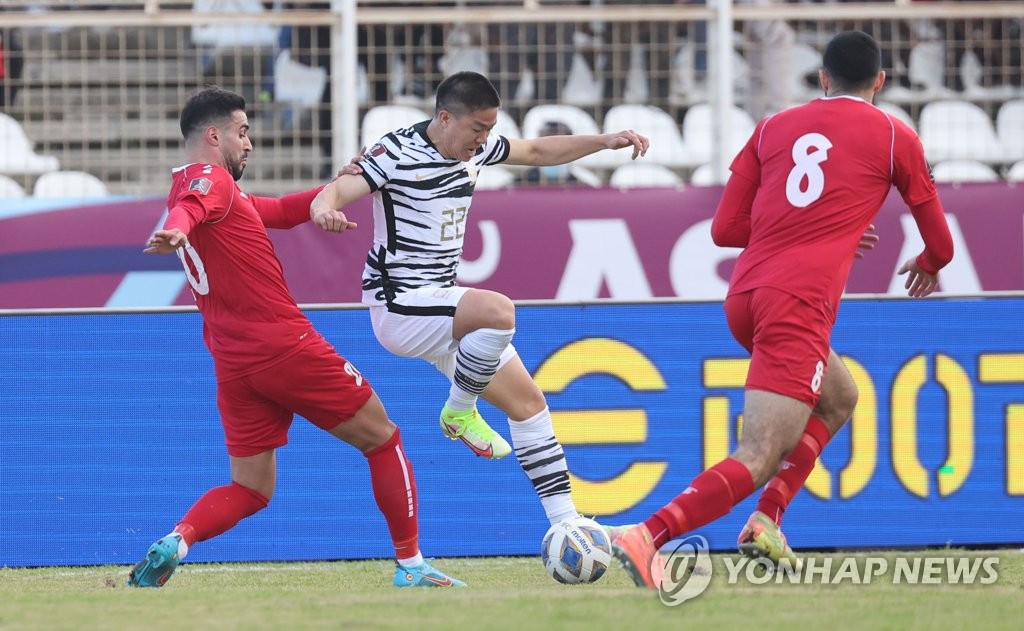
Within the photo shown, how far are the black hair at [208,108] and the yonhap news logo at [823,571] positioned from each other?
241 cm

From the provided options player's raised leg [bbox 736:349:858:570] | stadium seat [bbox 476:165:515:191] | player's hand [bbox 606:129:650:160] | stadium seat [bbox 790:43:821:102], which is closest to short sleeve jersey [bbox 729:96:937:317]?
player's raised leg [bbox 736:349:858:570]

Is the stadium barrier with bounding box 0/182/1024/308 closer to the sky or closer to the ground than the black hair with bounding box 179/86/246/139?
closer to the ground

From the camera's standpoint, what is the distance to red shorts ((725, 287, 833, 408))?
505cm

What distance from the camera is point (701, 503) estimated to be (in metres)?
4.96

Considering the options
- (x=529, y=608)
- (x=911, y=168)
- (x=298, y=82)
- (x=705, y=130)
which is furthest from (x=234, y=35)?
(x=529, y=608)

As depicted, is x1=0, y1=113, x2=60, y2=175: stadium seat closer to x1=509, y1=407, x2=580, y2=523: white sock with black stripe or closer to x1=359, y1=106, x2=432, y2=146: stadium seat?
x1=359, y1=106, x2=432, y2=146: stadium seat

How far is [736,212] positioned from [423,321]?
130 centimetres

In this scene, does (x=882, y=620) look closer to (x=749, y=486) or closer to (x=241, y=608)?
(x=749, y=486)

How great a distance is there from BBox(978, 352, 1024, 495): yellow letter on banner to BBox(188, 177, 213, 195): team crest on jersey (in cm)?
402

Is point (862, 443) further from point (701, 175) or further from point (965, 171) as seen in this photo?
point (965, 171)

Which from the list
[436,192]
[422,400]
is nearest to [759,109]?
[422,400]

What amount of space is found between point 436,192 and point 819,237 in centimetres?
156

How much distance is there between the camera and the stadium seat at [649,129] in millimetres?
10672

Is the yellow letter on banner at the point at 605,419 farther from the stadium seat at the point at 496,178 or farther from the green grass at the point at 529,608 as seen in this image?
the stadium seat at the point at 496,178
